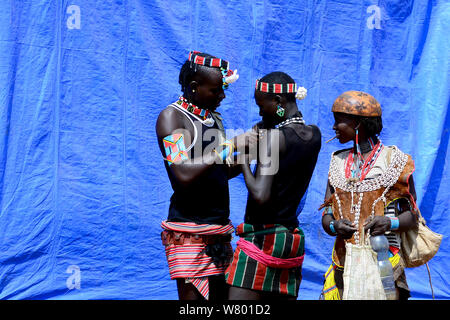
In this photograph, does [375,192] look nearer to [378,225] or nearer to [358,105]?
[378,225]

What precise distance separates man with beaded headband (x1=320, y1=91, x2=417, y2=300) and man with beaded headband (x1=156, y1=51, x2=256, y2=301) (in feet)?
2.20

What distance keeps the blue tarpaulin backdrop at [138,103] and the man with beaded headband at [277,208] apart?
72.5 inches

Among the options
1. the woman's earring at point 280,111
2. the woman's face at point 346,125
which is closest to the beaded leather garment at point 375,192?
the woman's face at point 346,125

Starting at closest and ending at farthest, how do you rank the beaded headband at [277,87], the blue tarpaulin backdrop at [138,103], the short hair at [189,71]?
the beaded headband at [277,87]
the short hair at [189,71]
the blue tarpaulin backdrop at [138,103]

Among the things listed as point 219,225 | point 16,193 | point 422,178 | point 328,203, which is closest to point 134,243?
point 16,193

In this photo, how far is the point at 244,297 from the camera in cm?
278

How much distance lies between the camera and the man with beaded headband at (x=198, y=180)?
2857 mm

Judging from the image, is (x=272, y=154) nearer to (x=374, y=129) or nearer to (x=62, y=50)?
(x=374, y=129)

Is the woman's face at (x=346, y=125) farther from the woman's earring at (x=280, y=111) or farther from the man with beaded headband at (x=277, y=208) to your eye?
the woman's earring at (x=280, y=111)

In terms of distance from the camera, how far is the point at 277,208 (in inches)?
110

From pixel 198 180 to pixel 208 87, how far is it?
580 mm

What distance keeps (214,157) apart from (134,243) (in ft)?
6.60

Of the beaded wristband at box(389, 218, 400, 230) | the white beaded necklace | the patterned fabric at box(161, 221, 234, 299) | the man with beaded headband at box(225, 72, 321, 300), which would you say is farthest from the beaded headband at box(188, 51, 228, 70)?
the beaded wristband at box(389, 218, 400, 230)

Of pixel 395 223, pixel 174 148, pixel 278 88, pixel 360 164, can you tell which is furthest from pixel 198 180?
pixel 395 223
